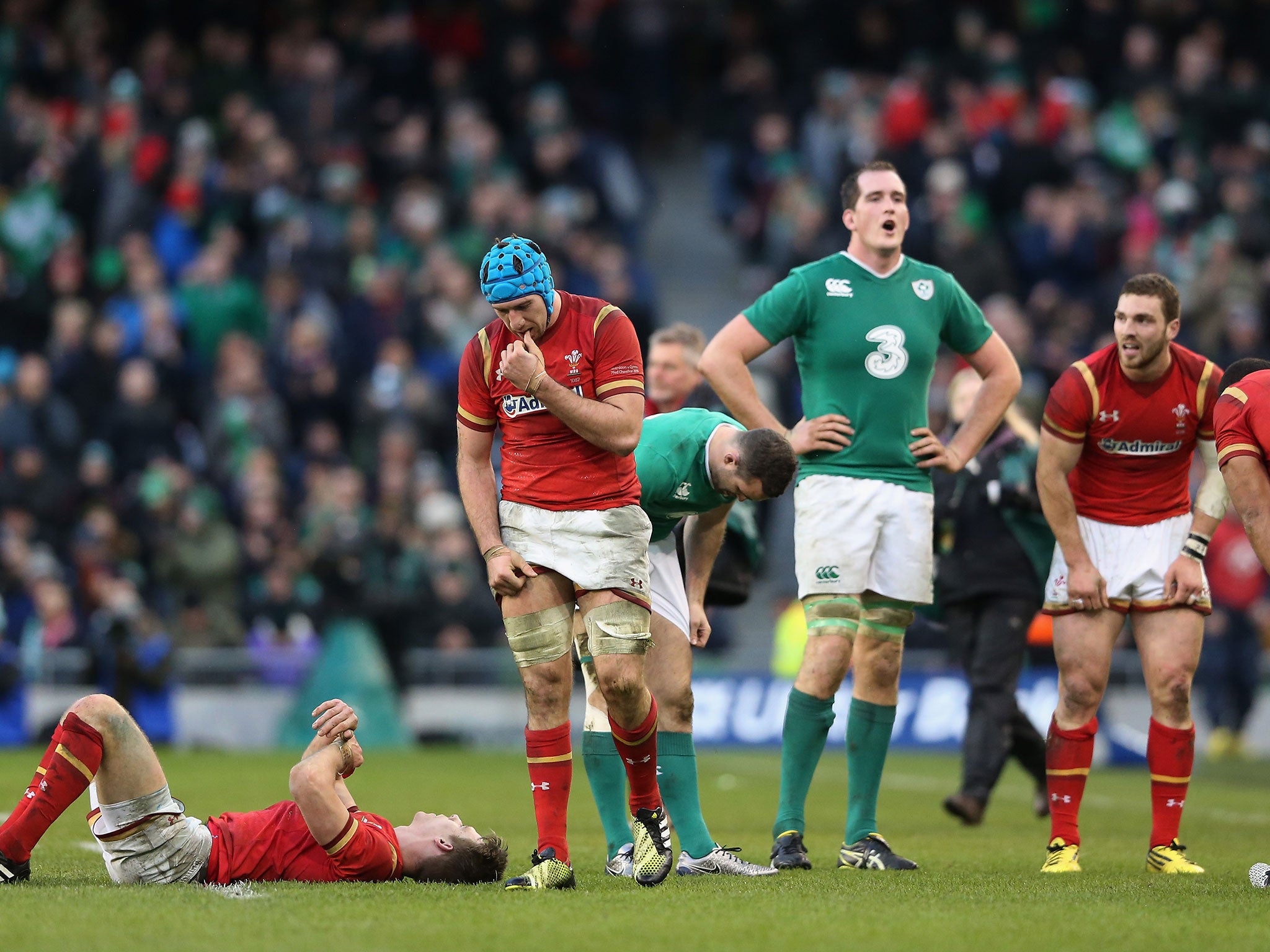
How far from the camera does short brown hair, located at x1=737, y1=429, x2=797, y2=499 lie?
7.02 metres

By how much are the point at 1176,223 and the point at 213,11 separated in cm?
1164

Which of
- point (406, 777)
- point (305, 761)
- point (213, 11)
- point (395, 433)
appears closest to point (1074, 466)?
point (305, 761)

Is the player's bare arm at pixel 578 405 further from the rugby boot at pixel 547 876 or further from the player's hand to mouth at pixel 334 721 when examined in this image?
the rugby boot at pixel 547 876

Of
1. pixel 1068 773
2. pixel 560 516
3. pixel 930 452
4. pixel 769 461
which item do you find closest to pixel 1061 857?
pixel 1068 773

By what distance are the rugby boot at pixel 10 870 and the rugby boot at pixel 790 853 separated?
294 centimetres

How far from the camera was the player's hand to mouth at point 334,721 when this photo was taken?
6.93 m

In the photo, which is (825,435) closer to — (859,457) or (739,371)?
(859,457)

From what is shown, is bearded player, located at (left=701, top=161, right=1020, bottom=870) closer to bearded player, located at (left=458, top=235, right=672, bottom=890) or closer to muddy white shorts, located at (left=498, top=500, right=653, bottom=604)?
bearded player, located at (left=458, top=235, right=672, bottom=890)

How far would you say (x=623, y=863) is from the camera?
7.48 m

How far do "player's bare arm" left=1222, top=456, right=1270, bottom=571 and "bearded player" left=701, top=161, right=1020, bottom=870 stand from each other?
4.63 feet

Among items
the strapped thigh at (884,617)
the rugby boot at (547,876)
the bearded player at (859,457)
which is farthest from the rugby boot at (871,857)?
the rugby boot at (547,876)

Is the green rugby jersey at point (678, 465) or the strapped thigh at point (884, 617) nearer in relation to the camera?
the green rugby jersey at point (678, 465)

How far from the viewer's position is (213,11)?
2308 centimetres

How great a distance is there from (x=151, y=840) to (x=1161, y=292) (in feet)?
15.0
